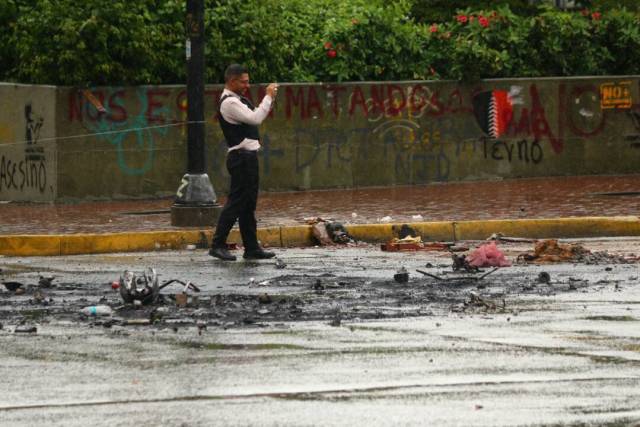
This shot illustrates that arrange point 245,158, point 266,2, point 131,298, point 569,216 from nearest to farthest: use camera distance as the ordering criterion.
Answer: point 131,298 → point 245,158 → point 569,216 → point 266,2

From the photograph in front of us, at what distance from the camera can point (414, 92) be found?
24.3 m

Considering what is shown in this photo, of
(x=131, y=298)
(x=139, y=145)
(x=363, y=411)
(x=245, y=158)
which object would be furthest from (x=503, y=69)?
(x=363, y=411)

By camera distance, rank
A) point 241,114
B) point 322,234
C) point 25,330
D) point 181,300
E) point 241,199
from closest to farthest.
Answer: point 25,330
point 181,300
point 241,114
point 241,199
point 322,234

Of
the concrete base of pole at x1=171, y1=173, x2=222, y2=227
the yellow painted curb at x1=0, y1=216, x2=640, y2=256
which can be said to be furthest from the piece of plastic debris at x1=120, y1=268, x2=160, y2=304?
the concrete base of pole at x1=171, y1=173, x2=222, y2=227

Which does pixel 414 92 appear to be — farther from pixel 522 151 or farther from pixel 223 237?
pixel 223 237

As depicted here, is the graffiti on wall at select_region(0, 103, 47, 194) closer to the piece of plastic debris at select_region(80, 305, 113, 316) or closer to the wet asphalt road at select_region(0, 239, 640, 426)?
the wet asphalt road at select_region(0, 239, 640, 426)

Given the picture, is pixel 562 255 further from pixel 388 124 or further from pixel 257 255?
pixel 388 124

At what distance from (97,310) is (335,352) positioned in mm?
2464

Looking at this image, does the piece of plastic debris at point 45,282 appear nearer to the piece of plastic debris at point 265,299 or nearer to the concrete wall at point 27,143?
the piece of plastic debris at point 265,299

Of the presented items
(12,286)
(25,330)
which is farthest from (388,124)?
(25,330)

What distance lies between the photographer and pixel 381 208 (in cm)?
1995

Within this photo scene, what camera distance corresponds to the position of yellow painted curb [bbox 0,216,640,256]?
16.2 metres

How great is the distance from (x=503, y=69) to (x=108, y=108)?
6604 millimetres

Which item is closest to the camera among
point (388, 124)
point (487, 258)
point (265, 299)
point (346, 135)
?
point (265, 299)
